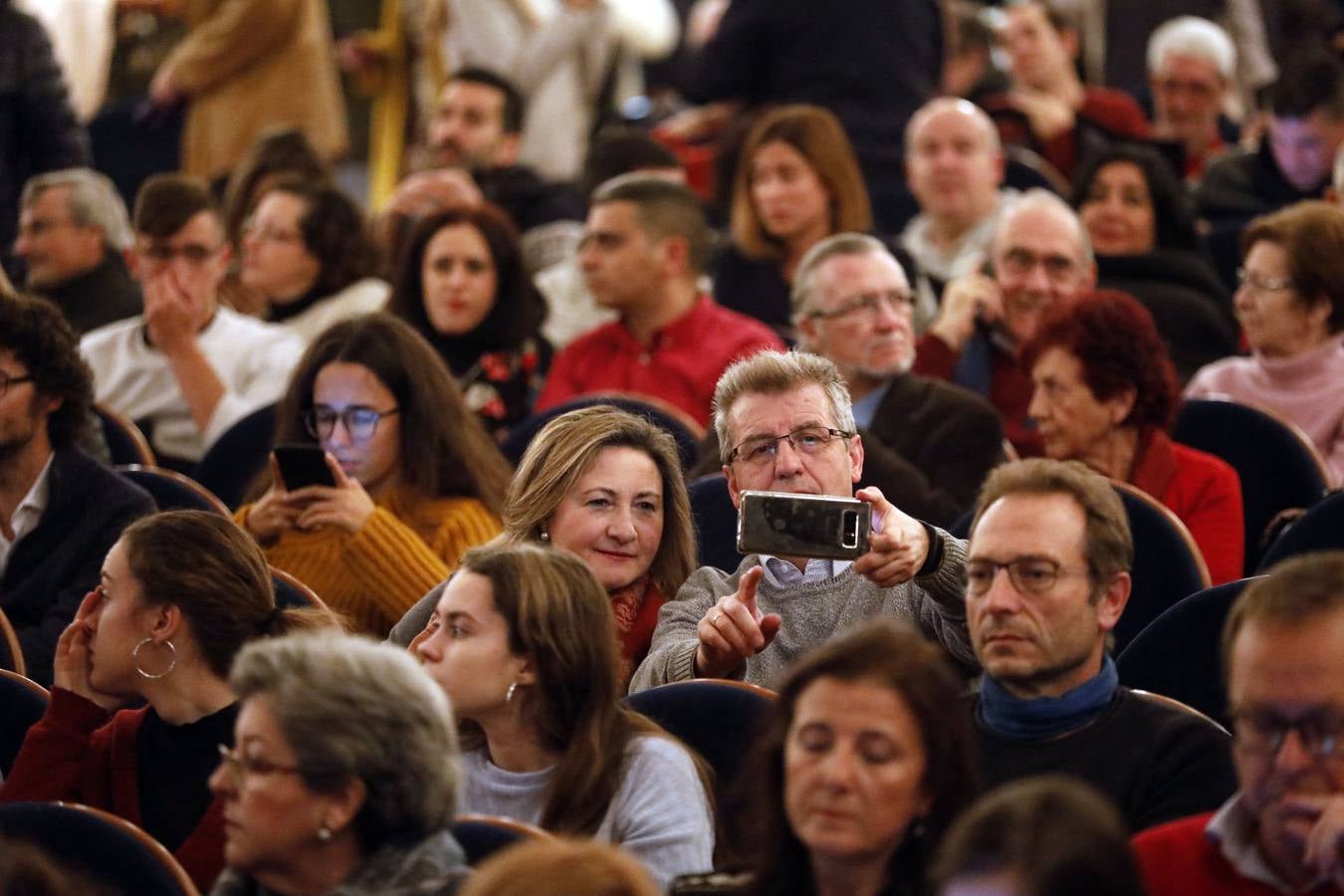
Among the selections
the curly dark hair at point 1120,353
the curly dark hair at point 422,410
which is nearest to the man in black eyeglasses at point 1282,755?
the curly dark hair at point 1120,353

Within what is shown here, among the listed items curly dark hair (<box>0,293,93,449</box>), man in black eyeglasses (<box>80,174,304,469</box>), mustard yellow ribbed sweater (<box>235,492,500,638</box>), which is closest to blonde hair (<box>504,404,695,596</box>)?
mustard yellow ribbed sweater (<box>235,492,500,638</box>)

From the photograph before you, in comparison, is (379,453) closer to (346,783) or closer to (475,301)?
(475,301)

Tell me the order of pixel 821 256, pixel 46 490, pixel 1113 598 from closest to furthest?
pixel 1113 598 → pixel 46 490 → pixel 821 256

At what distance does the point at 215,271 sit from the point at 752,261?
57.8 inches

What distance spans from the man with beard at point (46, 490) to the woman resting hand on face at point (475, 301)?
49.3 inches

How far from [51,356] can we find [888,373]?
164 cm

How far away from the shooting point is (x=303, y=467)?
149 inches

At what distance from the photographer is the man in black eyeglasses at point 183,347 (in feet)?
16.5

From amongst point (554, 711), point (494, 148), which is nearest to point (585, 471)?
point (554, 711)

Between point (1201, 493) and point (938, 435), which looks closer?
point (1201, 493)

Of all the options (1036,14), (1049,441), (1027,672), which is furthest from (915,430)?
(1036,14)

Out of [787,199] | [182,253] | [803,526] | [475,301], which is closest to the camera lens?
[803,526]

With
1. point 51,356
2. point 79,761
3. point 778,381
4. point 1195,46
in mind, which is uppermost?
point 1195,46

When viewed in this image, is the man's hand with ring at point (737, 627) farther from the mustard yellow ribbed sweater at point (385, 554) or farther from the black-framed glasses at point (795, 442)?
the mustard yellow ribbed sweater at point (385, 554)
